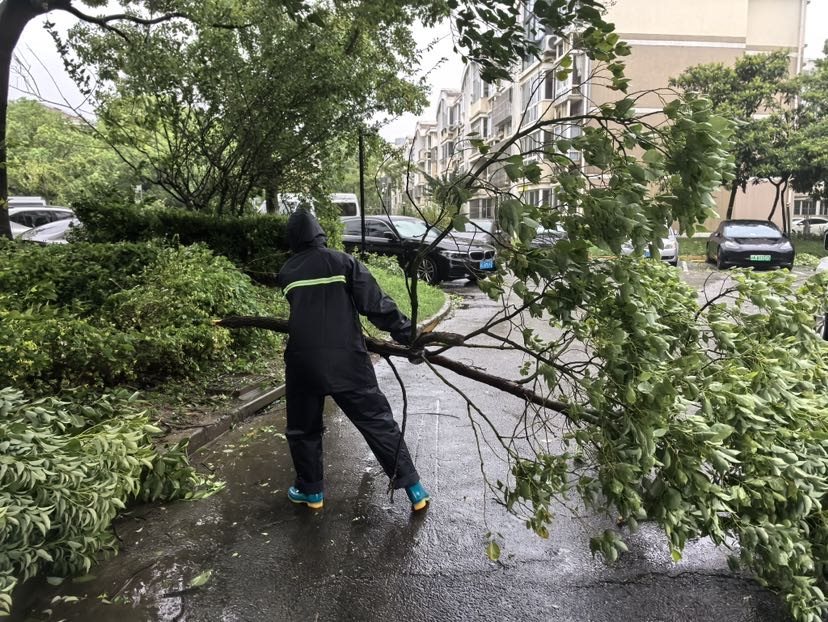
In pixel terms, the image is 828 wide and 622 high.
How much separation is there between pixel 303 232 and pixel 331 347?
0.71 metres

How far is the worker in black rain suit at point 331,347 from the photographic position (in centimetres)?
340

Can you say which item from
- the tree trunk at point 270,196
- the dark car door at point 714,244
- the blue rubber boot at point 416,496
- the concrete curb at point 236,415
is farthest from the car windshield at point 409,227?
the blue rubber boot at point 416,496

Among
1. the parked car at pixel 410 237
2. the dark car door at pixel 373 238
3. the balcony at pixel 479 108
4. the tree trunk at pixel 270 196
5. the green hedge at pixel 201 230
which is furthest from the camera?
the balcony at pixel 479 108

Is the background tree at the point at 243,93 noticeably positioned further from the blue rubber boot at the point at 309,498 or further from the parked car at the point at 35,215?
the parked car at the point at 35,215

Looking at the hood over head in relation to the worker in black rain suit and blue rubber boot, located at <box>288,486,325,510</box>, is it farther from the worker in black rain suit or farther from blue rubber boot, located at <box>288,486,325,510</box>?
blue rubber boot, located at <box>288,486,325,510</box>

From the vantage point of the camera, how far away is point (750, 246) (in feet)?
56.3

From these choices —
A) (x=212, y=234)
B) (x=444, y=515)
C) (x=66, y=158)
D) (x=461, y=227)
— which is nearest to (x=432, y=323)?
(x=212, y=234)

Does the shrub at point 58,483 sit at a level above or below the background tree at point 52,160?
below

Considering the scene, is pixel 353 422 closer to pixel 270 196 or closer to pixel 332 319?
pixel 332 319

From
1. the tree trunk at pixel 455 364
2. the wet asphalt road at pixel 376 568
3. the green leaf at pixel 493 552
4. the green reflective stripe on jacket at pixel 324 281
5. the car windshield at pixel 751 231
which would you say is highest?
the green reflective stripe on jacket at pixel 324 281

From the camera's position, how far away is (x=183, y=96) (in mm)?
8602

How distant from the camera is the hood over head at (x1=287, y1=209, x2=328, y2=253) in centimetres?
356

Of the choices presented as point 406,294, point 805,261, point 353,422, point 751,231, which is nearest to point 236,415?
point 353,422

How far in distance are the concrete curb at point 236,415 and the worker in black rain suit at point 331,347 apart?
2.88ft
